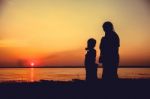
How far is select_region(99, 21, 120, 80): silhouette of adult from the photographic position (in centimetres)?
886

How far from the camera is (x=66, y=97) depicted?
28.9 ft

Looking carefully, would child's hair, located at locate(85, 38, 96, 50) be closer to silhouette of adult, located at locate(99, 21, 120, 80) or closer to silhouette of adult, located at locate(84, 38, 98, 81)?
silhouette of adult, located at locate(84, 38, 98, 81)

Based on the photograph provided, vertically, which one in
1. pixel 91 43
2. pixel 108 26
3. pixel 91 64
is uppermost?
pixel 108 26

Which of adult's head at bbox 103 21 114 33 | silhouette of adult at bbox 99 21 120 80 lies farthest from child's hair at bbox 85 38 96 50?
adult's head at bbox 103 21 114 33

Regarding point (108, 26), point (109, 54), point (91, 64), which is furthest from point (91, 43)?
point (108, 26)

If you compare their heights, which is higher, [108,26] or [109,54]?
[108,26]

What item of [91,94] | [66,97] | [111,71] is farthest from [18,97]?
[111,71]

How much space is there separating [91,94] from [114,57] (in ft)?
3.80

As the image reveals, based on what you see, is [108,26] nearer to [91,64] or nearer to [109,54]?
[109,54]

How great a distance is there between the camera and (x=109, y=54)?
9000mm

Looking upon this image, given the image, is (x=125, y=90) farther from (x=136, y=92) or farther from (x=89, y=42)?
(x=89, y=42)

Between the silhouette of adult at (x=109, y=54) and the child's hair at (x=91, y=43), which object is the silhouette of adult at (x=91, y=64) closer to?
the child's hair at (x=91, y=43)

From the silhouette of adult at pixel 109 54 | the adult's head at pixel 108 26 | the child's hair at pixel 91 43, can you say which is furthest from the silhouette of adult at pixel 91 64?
the adult's head at pixel 108 26

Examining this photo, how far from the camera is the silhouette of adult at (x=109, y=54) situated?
349 inches
